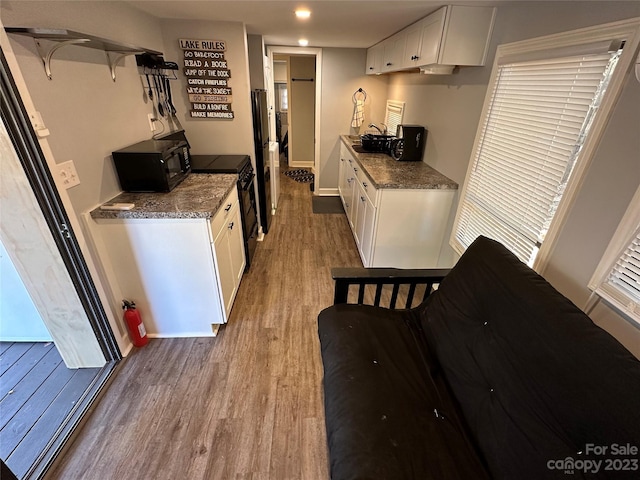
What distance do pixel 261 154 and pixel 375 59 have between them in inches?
76.0

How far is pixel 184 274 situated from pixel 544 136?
6.99 feet

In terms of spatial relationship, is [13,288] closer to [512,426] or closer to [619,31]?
[512,426]

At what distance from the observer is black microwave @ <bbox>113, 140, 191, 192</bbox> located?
1.84 metres

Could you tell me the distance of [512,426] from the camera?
98 cm

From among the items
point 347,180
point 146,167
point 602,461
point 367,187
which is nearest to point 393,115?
point 347,180

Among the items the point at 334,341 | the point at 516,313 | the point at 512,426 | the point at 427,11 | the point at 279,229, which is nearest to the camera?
the point at 512,426

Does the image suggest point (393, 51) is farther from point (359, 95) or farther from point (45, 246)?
point (45, 246)

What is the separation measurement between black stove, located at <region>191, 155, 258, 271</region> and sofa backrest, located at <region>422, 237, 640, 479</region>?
1846mm

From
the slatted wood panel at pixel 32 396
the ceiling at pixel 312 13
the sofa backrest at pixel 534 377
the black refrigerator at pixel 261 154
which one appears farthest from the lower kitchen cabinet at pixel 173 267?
the sofa backrest at pixel 534 377

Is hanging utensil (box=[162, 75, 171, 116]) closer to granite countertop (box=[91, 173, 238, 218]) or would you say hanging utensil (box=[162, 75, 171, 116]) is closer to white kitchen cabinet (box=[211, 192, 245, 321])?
granite countertop (box=[91, 173, 238, 218])

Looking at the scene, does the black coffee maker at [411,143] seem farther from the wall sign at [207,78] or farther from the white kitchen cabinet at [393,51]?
the wall sign at [207,78]

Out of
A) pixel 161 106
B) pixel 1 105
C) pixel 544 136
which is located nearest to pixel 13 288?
pixel 1 105

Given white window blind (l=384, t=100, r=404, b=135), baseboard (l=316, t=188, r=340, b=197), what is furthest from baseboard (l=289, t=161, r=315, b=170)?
white window blind (l=384, t=100, r=404, b=135)

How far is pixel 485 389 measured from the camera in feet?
3.70
